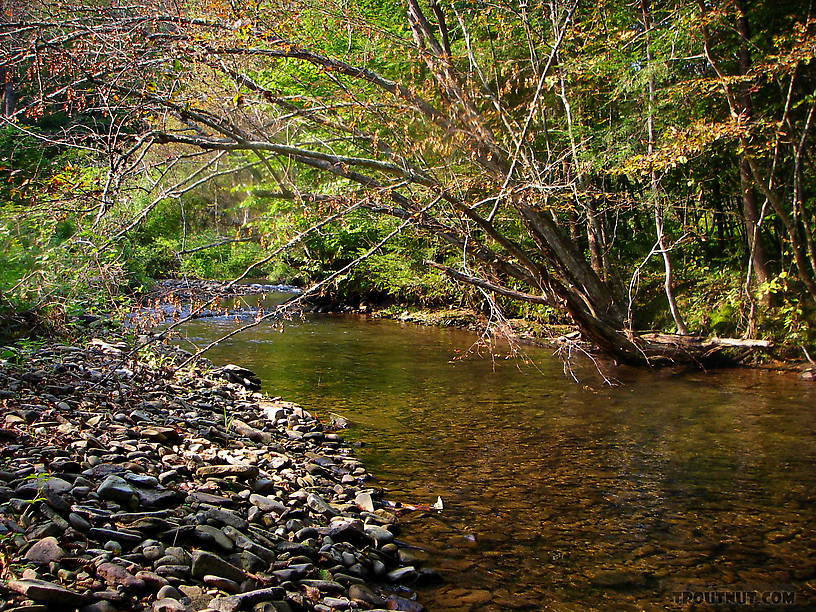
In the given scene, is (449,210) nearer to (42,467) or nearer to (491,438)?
(491,438)

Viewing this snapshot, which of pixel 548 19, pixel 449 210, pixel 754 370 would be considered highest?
pixel 548 19

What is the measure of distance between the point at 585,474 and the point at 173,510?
3.91m

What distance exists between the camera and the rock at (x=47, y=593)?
8.21 ft

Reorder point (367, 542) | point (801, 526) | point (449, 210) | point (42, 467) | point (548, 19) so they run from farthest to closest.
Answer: point (548, 19), point (449, 210), point (801, 526), point (367, 542), point (42, 467)

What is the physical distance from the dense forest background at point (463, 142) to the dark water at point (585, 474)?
179 cm

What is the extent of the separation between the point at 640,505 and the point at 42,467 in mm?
4641

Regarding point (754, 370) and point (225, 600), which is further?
point (754, 370)

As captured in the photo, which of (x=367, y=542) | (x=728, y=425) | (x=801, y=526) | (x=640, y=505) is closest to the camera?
(x=367, y=542)

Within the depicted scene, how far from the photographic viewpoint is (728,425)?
7.64 m

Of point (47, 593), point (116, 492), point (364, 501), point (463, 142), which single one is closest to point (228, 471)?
point (364, 501)

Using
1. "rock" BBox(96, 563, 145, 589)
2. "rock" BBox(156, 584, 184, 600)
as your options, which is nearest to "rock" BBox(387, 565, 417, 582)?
"rock" BBox(156, 584, 184, 600)

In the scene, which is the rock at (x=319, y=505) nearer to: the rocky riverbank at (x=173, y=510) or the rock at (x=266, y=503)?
the rocky riverbank at (x=173, y=510)

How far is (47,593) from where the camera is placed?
8.29 ft

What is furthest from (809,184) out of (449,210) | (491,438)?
(491,438)
